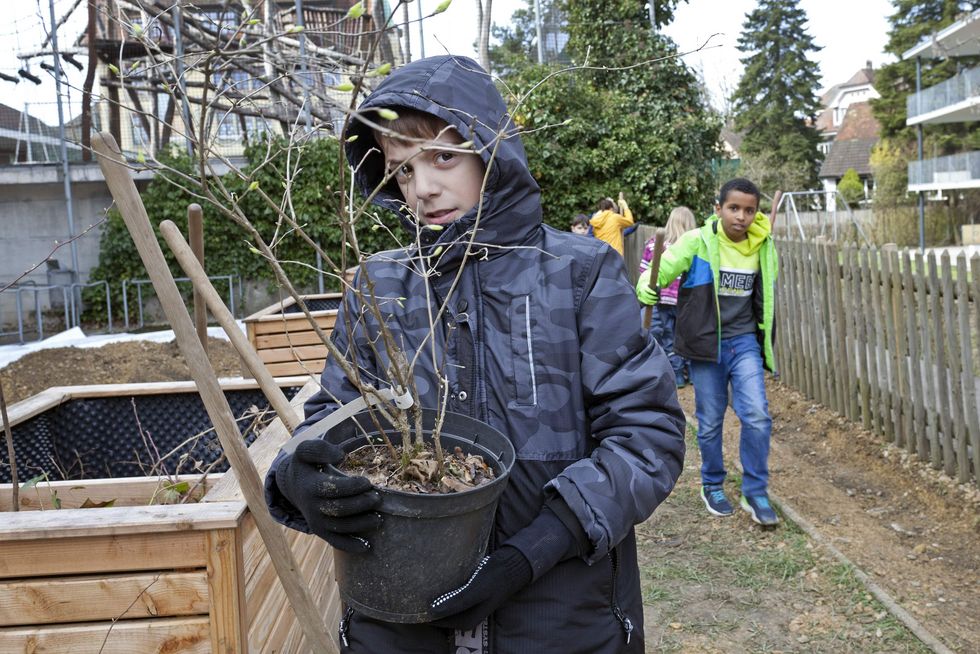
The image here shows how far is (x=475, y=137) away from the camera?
5.31ft

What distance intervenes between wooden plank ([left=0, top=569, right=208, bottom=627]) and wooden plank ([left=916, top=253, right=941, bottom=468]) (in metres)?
5.08

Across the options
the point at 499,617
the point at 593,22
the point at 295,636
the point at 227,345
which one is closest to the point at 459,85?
the point at 499,617

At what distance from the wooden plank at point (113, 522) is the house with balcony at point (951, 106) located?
1406 inches

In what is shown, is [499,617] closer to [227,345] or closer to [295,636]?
[295,636]

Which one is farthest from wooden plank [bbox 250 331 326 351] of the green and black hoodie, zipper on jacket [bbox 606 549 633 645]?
zipper on jacket [bbox 606 549 633 645]

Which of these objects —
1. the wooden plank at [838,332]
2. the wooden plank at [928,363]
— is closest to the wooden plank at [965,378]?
the wooden plank at [928,363]

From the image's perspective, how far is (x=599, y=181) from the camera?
1617cm

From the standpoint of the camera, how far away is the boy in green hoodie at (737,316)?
4.68 m

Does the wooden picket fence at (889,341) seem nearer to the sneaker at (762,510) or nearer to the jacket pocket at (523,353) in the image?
the sneaker at (762,510)

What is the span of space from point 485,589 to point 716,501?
12.7 ft

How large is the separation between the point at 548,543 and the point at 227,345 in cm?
877

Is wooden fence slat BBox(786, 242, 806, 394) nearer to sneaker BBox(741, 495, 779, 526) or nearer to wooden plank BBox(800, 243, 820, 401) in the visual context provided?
wooden plank BBox(800, 243, 820, 401)

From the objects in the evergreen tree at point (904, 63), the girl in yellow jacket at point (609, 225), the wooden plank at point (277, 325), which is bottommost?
the wooden plank at point (277, 325)

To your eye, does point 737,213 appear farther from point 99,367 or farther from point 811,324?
point 99,367
